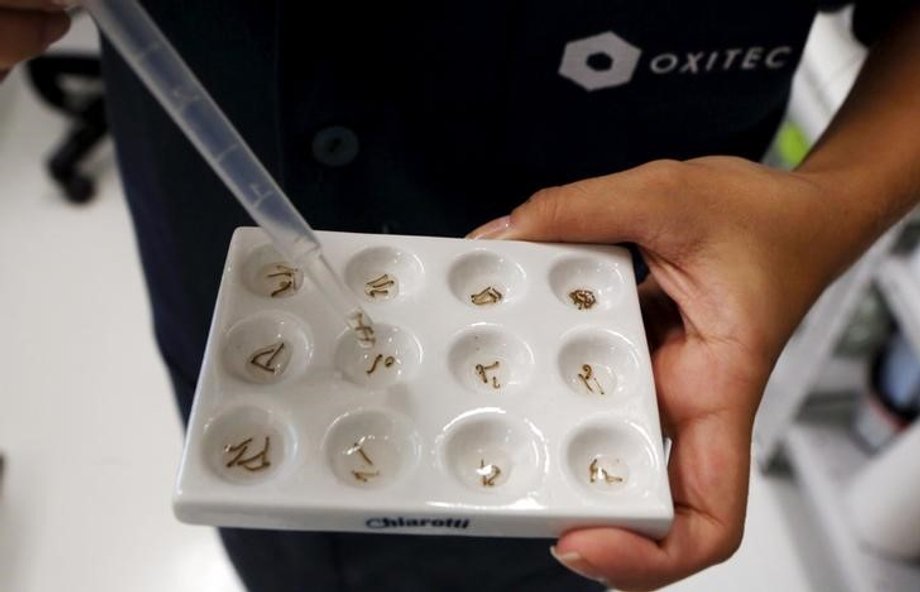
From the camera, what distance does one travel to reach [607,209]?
39cm

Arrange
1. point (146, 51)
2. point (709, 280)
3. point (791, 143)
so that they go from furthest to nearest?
point (791, 143)
point (709, 280)
point (146, 51)

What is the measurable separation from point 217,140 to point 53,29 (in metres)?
0.07

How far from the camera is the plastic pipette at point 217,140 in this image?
287mm

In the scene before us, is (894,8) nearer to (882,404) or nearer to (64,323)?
(882,404)

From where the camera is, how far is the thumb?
0.39 metres

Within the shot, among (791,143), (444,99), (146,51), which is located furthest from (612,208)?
(791,143)

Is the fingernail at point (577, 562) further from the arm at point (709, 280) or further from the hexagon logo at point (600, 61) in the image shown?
the hexagon logo at point (600, 61)

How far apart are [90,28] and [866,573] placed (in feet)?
4.89

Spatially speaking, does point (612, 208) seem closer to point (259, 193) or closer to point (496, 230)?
point (496, 230)

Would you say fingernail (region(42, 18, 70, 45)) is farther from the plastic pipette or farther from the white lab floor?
the white lab floor

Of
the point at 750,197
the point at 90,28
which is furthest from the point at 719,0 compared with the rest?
the point at 90,28

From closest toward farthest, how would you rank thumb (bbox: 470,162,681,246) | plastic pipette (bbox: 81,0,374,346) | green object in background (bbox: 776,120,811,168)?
plastic pipette (bbox: 81,0,374,346) < thumb (bbox: 470,162,681,246) < green object in background (bbox: 776,120,811,168)

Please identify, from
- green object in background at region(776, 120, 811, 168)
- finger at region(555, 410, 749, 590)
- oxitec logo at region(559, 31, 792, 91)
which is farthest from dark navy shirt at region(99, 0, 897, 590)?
green object in background at region(776, 120, 811, 168)

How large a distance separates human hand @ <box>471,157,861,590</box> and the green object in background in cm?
53
